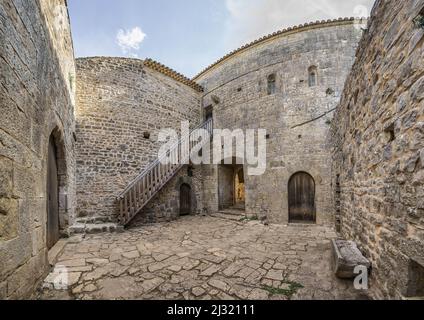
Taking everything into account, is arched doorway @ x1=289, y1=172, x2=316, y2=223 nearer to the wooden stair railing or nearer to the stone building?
the stone building

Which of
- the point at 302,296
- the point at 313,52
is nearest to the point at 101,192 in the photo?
the point at 302,296

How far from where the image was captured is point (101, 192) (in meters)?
6.99

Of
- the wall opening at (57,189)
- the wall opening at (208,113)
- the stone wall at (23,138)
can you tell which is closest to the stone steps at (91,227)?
the wall opening at (57,189)

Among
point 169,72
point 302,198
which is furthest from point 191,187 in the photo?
point 169,72

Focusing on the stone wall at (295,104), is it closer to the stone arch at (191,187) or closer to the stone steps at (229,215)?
the stone steps at (229,215)

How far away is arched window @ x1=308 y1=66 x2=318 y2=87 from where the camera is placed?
25.4 feet

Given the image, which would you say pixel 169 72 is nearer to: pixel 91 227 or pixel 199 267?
pixel 91 227

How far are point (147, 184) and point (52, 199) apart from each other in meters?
3.07

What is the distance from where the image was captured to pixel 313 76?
786cm

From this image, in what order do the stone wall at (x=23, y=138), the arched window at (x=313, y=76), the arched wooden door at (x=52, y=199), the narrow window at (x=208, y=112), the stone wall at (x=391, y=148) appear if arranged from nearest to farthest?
the stone wall at (x=391, y=148) → the stone wall at (x=23, y=138) → the arched wooden door at (x=52, y=199) → the arched window at (x=313, y=76) → the narrow window at (x=208, y=112)

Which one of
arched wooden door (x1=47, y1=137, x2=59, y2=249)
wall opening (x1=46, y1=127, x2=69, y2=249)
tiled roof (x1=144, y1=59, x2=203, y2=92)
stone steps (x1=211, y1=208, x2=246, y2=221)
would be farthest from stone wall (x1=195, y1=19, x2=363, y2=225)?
arched wooden door (x1=47, y1=137, x2=59, y2=249)

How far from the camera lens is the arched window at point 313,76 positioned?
774 centimetres

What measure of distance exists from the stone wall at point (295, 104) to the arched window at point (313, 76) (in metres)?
0.12

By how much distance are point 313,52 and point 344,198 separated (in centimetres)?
619
